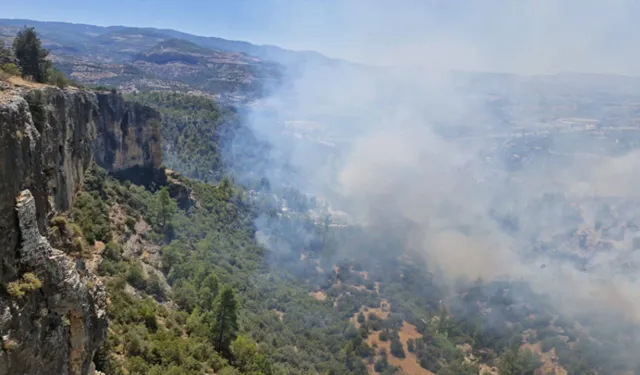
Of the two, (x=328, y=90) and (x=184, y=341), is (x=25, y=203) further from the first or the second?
(x=328, y=90)

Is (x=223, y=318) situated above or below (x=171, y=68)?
below

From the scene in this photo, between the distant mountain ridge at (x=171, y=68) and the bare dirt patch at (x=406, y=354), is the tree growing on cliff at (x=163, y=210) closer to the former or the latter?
the bare dirt patch at (x=406, y=354)

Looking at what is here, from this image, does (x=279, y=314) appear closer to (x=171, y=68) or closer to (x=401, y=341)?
(x=401, y=341)

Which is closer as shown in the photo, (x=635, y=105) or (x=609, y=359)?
(x=609, y=359)

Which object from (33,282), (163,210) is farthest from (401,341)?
(33,282)

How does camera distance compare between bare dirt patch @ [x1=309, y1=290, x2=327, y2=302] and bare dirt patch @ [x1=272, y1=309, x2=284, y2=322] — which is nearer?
bare dirt patch @ [x1=272, y1=309, x2=284, y2=322]

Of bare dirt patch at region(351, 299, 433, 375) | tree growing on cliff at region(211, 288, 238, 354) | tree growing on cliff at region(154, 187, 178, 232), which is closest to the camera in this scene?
tree growing on cliff at region(211, 288, 238, 354)

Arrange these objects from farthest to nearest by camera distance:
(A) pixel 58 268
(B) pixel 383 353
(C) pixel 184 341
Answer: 1. (B) pixel 383 353
2. (C) pixel 184 341
3. (A) pixel 58 268

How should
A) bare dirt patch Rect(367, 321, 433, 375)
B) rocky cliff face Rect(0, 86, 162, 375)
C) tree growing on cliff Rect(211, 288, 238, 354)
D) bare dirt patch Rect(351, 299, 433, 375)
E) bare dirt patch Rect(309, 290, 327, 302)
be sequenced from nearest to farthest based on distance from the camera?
rocky cliff face Rect(0, 86, 162, 375) < tree growing on cliff Rect(211, 288, 238, 354) < bare dirt patch Rect(367, 321, 433, 375) < bare dirt patch Rect(351, 299, 433, 375) < bare dirt patch Rect(309, 290, 327, 302)

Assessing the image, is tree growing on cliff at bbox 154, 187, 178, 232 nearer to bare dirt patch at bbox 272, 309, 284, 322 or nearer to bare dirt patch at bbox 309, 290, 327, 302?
bare dirt patch at bbox 272, 309, 284, 322

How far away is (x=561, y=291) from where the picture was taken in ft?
167

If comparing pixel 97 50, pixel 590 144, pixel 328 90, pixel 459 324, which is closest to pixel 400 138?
pixel 328 90

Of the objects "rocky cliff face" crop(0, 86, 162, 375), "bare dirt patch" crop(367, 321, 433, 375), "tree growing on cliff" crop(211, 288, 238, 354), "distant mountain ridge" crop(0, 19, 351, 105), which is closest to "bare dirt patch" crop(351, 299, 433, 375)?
"bare dirt patch" crop(367, 321, 433, 375)

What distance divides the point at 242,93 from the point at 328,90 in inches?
888
